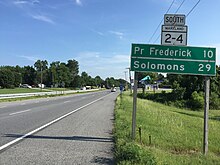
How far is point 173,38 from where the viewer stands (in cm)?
937

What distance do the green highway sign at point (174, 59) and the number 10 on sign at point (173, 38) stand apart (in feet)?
0.44

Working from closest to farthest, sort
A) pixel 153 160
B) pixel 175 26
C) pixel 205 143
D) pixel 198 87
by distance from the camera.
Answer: pixel 153 160 < pixel 205 143 < pixel 175 26 < pixel 198 87

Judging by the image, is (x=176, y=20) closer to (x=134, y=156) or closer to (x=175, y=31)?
(x=175, y=31)

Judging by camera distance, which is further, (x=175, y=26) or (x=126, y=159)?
(x=175, y=26)

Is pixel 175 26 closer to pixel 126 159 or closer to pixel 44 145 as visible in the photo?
pixel 126 159

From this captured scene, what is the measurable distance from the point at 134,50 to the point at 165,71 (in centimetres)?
113

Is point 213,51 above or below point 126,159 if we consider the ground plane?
above

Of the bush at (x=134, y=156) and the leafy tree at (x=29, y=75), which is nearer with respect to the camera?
the bush at (x=134, y=156)

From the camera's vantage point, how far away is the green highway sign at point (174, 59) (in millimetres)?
9031

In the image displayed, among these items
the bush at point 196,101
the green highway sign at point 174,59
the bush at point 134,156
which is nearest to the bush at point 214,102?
the bush at point 196,101

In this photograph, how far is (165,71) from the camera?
Result: 30.9 ft

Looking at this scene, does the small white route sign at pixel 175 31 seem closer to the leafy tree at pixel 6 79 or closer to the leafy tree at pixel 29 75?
the leafy tree at pixel 6 79

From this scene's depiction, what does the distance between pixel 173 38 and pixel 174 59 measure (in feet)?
2.06

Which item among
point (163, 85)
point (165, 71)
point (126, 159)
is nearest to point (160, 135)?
point (165, 71)
